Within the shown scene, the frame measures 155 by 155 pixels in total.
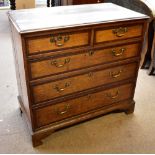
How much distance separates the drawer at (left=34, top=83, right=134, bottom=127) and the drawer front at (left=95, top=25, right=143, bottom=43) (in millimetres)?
433

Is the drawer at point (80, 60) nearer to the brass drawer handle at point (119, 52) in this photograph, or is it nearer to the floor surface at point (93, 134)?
the brass drawer handle at point (119, 52)

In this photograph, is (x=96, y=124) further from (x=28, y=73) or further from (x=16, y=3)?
(x=16, y=3)

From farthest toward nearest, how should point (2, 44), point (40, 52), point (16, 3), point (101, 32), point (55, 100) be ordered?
point (16, 3), point (2, 44), point (55, 100), point (101, 32), point (40, 52)

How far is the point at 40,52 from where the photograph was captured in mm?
1331

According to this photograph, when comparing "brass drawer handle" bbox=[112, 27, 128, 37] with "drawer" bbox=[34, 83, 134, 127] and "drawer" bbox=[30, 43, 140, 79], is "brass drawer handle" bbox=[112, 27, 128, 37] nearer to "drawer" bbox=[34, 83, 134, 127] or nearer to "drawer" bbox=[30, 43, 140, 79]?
"drawer" bbox=[30, 43, 140, 79]

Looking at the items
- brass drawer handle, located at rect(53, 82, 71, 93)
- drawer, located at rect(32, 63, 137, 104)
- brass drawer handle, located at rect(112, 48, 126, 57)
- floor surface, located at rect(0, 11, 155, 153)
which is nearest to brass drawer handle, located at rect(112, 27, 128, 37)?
brass drawer handle, located at rect(112, 48, 126, 57)

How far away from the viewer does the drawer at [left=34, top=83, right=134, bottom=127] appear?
1.58 meters

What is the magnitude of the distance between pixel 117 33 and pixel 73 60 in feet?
1.16

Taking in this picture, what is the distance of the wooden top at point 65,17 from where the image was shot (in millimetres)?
1322

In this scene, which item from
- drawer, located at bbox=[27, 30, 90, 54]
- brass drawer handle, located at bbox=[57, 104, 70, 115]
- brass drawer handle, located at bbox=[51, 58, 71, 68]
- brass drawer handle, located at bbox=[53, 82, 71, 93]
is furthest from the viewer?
brass drawer handle, located at bbox=[57, 104, 70, 115]

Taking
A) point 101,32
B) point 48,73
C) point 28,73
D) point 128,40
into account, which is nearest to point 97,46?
point 101,32

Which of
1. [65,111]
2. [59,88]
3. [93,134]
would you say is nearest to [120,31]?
[59,88]

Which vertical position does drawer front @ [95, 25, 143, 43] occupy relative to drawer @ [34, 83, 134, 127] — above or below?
above

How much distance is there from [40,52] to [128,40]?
2.12 feet
